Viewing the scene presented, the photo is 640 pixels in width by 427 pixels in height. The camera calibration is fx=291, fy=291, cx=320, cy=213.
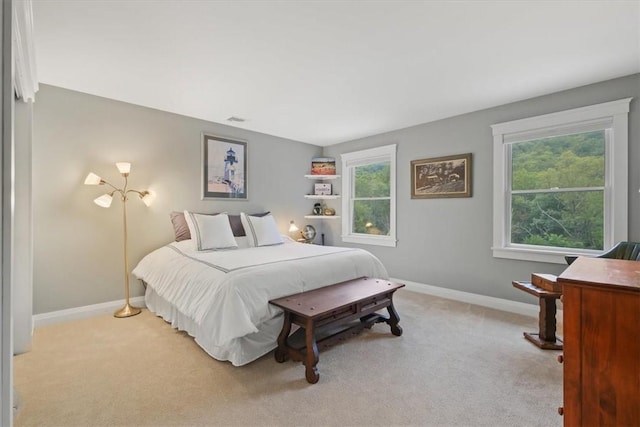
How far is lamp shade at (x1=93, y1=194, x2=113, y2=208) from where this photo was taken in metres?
2.97

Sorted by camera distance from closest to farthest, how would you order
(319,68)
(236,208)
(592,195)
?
1. (319,68)
2. (592,195)
3. (236,208)

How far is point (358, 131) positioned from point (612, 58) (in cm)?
278

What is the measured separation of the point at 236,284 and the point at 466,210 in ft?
9.65

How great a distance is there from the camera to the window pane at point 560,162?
2850 millimetres

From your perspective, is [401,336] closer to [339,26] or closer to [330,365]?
[330,365]

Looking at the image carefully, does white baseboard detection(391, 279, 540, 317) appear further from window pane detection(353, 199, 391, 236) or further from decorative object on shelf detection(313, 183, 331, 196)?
decorative object on shelf detection(313, 183, 331, 196)

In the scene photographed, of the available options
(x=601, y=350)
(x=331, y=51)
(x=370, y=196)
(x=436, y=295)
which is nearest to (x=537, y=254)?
(x=436, y=295)

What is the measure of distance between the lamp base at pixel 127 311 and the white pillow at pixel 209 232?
0.96 metres

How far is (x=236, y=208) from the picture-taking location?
14.0 ft

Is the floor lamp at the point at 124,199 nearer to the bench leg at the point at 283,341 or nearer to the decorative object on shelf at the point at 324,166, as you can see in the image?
the bench leg at the point at 283,341

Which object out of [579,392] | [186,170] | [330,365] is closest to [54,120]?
[186,170]

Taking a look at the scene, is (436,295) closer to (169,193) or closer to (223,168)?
(223,168)

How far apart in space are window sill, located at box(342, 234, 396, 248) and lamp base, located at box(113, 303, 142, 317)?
3.17 meters

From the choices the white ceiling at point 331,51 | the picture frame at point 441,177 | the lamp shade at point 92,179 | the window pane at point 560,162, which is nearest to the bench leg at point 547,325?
the window pane at point 560,162
